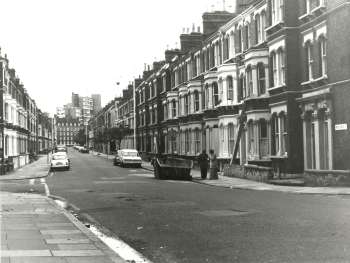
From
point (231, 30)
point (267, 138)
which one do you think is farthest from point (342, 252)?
point (231, 30)

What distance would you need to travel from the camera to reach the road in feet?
31.3

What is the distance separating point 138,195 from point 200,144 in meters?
25.3

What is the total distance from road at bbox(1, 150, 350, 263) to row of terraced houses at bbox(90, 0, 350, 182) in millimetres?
6557

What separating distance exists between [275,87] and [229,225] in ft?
60.0

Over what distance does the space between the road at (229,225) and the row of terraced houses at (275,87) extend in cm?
656

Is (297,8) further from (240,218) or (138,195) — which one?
(240,218)

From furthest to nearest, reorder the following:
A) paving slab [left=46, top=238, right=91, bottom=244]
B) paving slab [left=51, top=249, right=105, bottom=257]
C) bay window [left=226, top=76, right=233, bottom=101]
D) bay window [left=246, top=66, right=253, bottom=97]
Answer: bay window [left=226, top=76, right=233, bottom=101] < bay window [left=246, top=66, right=253, bottom=97] < paving slab [left=46, top=238, right=91, bottom=244] < paving slab [left=51, top=249, right=105, bottom=257]

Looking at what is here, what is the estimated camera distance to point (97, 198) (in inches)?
845

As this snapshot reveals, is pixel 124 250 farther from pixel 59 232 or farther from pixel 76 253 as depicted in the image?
pixel 59 232

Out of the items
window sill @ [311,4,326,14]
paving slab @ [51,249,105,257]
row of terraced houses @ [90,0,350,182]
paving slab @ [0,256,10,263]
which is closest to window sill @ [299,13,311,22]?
row of terraced houses @ [90,0,350,182]

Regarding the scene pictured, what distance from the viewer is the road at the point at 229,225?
31.3 feet

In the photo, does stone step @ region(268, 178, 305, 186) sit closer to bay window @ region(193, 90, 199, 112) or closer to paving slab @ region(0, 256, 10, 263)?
paving slab @ region(0, 256, 10, 263)

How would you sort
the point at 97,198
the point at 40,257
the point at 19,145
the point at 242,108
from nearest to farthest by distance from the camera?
the point at 40,257, the point at 97,198, the point at 242,108, the point at 19,145

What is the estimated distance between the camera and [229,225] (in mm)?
12914
